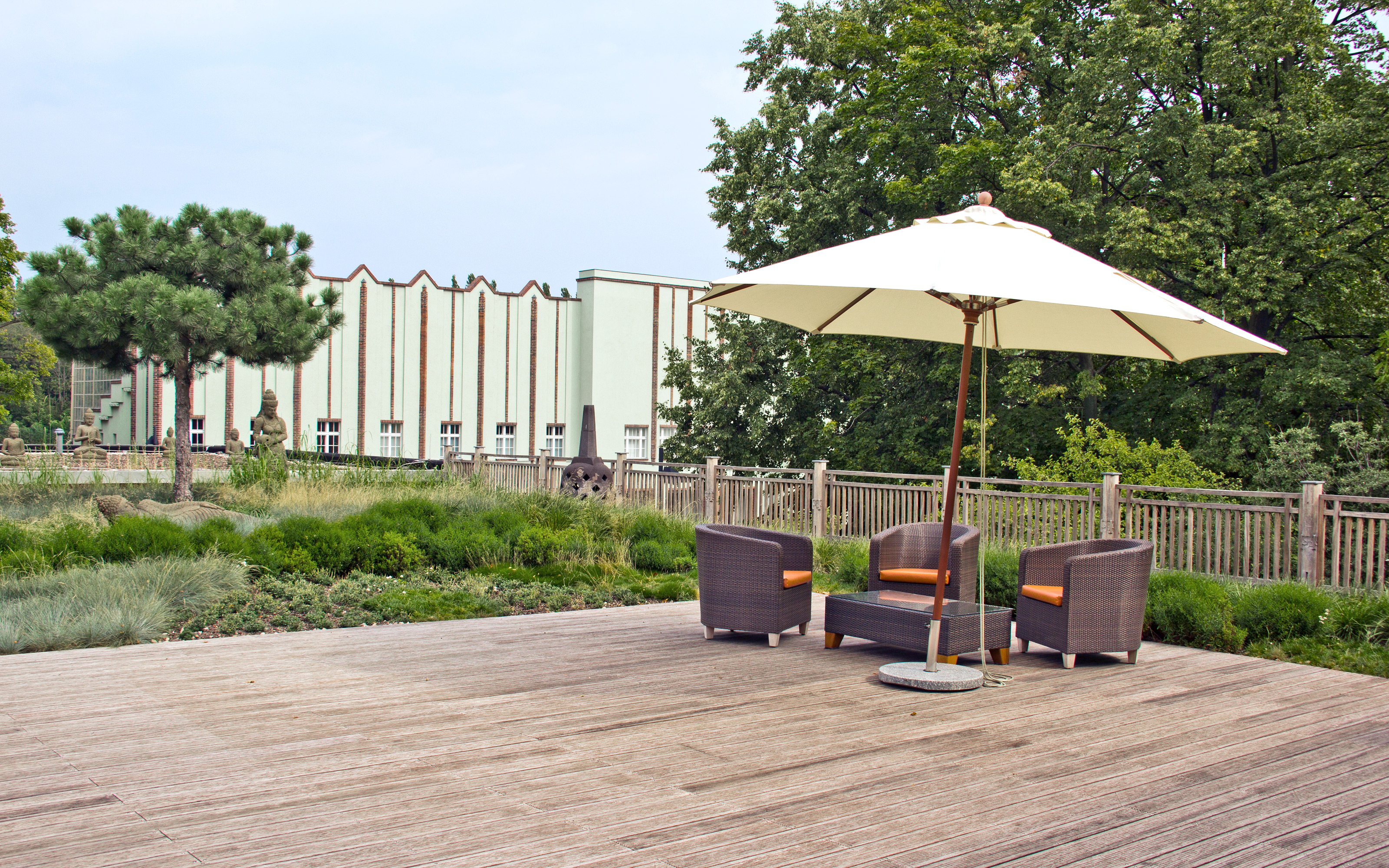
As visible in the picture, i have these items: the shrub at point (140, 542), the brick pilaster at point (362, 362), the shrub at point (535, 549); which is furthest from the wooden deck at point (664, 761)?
the brick pilaster at point (362, 362)

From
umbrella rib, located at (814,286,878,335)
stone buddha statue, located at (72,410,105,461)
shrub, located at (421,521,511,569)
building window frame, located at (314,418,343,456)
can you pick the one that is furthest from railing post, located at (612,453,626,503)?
building window frame, located at (314,418,343,456)

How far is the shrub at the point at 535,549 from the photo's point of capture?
10453 mm

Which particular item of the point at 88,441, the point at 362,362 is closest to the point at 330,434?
the point at 362,362

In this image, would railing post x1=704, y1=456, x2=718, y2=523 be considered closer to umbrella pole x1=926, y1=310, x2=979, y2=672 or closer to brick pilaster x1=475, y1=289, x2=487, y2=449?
umbrella pole x1=926, y1=310, x2=979, y2=672

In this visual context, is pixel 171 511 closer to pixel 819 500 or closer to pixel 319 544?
pixel 319 544

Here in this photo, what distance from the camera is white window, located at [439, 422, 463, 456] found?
116 feet

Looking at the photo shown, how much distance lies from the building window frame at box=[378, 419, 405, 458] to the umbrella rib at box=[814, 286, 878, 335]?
29.3m

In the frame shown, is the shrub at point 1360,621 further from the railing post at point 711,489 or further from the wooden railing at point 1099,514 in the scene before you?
the railing post at point 711,489

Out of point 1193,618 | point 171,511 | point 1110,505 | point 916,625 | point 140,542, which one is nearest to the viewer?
point 916,625

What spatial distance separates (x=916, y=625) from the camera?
236 inches

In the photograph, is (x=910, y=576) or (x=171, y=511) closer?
(x=910, y=576)

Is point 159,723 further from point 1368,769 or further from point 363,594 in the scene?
point 1368,769

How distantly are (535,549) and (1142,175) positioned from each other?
1375cm

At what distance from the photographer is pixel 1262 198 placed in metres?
16.8
